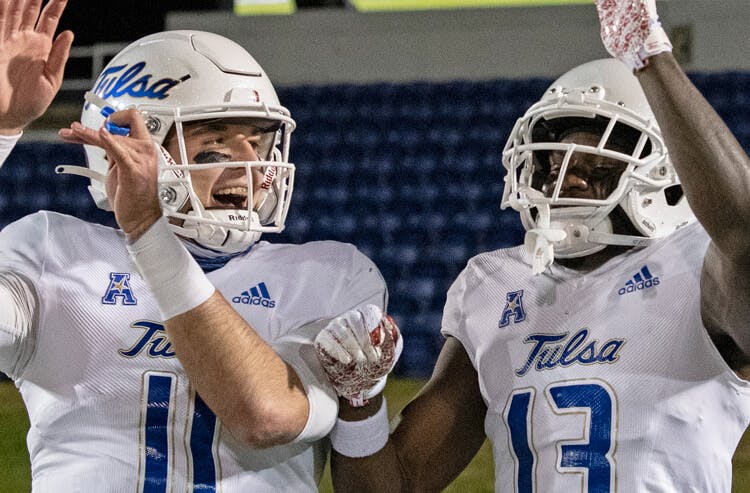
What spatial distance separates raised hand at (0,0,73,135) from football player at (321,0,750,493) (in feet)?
2.05

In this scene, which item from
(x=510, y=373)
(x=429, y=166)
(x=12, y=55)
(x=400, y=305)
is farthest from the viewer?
(x=429, y=166)

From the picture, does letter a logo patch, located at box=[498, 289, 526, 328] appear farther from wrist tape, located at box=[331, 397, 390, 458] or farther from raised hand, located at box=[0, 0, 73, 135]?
raised hand, located at box=[0, 0, 73, 135]

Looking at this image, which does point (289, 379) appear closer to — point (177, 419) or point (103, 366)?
point (177, 419)

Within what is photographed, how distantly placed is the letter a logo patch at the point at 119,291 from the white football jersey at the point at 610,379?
632 millimetres

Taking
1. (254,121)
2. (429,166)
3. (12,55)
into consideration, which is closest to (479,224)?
(429,166)

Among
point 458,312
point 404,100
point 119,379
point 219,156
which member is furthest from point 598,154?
point 404,100

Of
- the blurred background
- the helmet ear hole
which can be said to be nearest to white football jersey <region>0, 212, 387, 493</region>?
the helmet ear hole

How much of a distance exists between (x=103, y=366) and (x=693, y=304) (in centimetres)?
100

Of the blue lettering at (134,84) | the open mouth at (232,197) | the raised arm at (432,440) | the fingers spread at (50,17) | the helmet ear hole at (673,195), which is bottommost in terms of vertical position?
the raised arm at (432,440)

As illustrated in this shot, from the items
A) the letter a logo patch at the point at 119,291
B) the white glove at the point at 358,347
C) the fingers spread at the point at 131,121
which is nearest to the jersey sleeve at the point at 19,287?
the letter a logo patch at the point at 119,291

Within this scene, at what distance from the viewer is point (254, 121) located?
2133 millimetres

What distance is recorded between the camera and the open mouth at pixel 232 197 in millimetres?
2039

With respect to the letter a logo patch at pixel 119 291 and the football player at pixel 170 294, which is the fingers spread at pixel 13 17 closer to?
the football player at pixel 170 294

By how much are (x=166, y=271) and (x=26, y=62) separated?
0.42 meters
